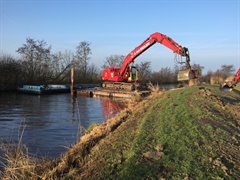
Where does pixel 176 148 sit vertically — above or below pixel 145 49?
below

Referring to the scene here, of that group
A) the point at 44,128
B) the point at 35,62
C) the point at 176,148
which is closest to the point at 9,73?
the point at 35,62

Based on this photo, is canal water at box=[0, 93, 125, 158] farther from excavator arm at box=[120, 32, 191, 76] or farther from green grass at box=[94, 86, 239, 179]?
excavator arm at box=[120, 32, 191, 76]

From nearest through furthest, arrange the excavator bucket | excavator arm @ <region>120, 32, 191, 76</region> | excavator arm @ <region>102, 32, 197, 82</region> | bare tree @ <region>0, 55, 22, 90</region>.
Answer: the excavator bucket → excavator arm @ <region>102, 32, 197, 82</region> → excavator arm @ <region>120, 32, 191, 76</region> → bare tree @ <region>0, 55, 22, 90</region>

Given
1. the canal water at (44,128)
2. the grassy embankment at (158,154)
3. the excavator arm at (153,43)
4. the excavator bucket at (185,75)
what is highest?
the excavator arm at (153,43)

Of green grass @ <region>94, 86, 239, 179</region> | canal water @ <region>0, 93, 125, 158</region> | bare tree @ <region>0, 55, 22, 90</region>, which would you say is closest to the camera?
green grass @ <region>94, 86, 239, 179</region>

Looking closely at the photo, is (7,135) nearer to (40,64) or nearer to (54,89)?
(54,89)

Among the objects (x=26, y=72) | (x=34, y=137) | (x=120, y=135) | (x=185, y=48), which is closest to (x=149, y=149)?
(x=120, y=135)

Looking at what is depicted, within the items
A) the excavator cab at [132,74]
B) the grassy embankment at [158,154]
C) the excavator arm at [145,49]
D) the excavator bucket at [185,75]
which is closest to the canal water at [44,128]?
the grassy embankment at [158,154]

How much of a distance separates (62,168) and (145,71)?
77.7m

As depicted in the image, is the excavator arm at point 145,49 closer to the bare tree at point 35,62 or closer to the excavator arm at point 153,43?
the excavator arm at point 153,43

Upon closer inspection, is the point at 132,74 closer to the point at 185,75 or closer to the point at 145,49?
the point at 145,49

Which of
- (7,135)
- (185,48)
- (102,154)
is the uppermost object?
(185,48)

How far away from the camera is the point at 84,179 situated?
5.87 meters

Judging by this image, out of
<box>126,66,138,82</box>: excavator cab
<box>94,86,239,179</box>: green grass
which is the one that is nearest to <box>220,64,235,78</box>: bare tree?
<box>126,66,138,82</box>: excavator cab
